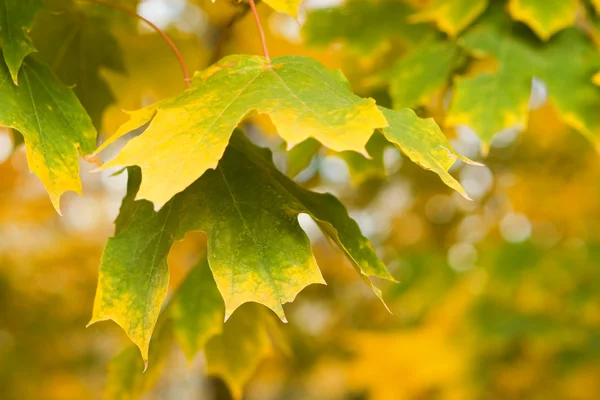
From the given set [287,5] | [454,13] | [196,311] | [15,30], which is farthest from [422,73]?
[15,30]

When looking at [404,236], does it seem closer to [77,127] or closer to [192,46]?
[192,46]

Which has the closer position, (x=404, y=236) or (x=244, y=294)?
(x=244, y=294)

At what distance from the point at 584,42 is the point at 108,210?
11.6ft

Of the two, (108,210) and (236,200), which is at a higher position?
(236,200)

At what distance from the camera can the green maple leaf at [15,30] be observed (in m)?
0.88

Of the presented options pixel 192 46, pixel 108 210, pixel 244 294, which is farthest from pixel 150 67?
pixel 108 210

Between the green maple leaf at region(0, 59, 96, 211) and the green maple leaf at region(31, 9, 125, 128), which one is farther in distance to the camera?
the green maple leaf at region(31, 9, 125, 128)

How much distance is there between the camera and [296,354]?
9.14ft

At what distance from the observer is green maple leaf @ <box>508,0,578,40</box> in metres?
1.29

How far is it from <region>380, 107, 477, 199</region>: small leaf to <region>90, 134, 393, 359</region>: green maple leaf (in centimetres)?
15

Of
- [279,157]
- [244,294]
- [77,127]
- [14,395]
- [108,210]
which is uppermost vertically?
[77,127]

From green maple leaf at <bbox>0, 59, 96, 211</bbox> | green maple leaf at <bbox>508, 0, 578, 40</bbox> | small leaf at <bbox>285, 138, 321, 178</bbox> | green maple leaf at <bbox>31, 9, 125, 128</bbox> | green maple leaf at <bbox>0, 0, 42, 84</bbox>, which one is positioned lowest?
small leaf at <bbox>285, 138, 321, 178</bbox>

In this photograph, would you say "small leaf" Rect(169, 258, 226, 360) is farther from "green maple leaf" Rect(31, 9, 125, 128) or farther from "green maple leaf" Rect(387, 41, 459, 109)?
"green maple leaf" Rect(387, 41, 459, 109)

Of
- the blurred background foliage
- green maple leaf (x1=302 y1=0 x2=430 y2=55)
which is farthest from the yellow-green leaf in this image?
green maple leaf (x1=302 y1=0 x2=430 y2=55)
